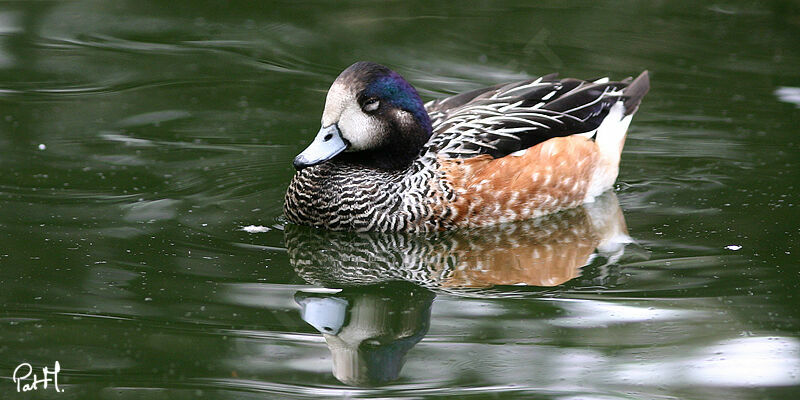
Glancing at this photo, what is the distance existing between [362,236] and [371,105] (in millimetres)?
840

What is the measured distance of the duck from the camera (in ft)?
25.9

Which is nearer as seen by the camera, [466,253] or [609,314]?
[609,314]

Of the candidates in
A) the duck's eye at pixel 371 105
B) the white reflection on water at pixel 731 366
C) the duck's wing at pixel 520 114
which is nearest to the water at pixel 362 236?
the white reflection on water at pixel 731 366

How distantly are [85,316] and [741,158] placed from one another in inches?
196

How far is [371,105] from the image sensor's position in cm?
793

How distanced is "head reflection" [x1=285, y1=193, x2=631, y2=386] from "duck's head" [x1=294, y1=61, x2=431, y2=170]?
54 centimetres

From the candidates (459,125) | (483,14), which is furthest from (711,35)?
(459,125)

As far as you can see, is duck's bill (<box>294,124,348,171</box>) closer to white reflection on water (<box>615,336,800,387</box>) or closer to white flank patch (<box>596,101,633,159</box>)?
white flank patch (<box>596,101,633,159</box>)

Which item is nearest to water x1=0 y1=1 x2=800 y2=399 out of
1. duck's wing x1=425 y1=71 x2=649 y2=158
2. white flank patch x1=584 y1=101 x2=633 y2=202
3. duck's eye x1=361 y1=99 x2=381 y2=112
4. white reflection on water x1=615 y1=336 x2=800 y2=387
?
white reflection on water x1=615 y1=336 x2=800 y2=387

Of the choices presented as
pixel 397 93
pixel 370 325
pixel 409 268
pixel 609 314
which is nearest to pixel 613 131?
pixel 397 93

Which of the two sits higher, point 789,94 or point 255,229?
point 789,94

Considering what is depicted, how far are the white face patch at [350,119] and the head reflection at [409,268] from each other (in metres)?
0.63
